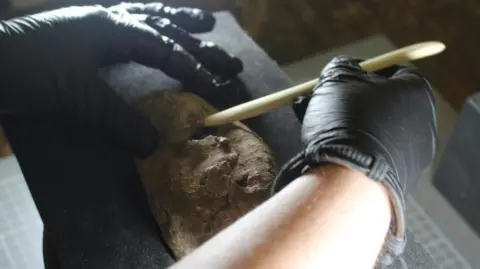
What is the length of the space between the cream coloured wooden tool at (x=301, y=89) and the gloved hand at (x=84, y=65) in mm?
91

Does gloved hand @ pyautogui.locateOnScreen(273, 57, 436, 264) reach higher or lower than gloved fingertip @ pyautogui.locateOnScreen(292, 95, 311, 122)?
higher

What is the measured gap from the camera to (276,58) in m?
1.59

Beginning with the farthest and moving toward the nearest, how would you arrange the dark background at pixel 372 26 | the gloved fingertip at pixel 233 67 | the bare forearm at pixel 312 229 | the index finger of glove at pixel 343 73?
the dark background at pixel 372 26 < the gloved fingertip at pixel 233 67 < the index finger of glove at pixel 343 73 < the bare forearm at pixel 312 229

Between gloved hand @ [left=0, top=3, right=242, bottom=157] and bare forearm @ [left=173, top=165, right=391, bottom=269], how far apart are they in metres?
0.31

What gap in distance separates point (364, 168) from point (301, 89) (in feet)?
0.78

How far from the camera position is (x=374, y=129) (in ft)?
2.21

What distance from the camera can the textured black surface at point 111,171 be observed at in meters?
0.79

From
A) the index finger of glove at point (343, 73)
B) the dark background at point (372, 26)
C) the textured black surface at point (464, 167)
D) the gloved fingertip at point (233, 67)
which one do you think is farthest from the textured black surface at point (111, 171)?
the dark background at point (372, 26)

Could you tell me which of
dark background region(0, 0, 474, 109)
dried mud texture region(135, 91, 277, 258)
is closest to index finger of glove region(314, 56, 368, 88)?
dried mud texture region(135, 91, 277, 258)

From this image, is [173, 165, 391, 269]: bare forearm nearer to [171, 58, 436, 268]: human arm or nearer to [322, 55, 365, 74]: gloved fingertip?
[171, 58, 436, 268]: human arm

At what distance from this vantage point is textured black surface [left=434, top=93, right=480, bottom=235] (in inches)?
46.4

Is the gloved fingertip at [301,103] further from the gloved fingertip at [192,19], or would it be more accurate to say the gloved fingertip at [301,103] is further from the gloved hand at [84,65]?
the gloved fingertip at [192,19]

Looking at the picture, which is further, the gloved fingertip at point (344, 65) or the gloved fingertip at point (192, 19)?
the gloved fingertip at point (192, 19)

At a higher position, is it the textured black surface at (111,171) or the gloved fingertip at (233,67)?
the gloved fingertip at (233,67)
